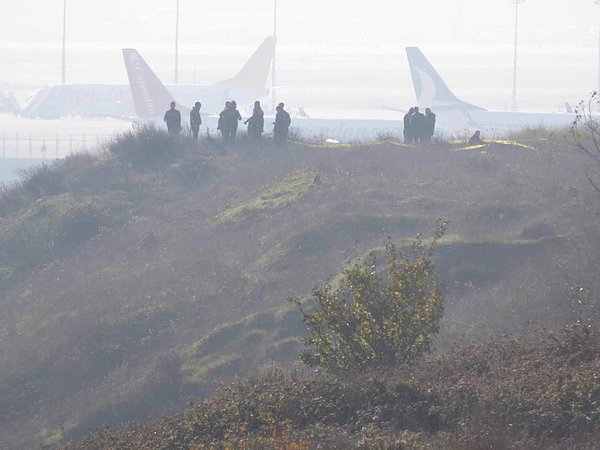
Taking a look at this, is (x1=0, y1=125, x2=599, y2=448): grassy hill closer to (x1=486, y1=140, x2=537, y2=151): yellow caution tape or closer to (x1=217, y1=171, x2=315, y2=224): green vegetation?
(x1=217, y1=171, x2=315, y2=224): green vegetation

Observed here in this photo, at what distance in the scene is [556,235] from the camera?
26562 mm

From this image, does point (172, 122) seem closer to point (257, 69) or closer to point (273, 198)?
point (273, 198)

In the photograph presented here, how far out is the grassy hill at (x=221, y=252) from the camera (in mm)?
23172

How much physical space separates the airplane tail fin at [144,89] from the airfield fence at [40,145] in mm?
20472

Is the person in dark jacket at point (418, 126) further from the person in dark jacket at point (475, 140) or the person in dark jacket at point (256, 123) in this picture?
the person in dark jacket at point (256, 123)

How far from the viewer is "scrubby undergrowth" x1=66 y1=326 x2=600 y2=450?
1188 centimetres

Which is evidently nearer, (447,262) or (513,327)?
(513,327)

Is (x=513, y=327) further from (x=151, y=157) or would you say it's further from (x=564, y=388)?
(x=151, y=157)

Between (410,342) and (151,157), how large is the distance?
27.6 metres

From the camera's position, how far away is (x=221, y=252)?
30656mm

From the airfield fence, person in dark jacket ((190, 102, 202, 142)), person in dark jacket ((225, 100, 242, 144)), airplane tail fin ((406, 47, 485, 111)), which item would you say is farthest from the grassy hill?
the airfield fence

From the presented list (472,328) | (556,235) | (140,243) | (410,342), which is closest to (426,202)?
(556,235)

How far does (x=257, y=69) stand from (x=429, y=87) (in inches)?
1005

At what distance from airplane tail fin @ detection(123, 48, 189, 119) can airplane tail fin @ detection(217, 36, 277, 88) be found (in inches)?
957
